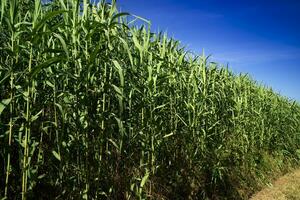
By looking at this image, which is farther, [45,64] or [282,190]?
[282,190]

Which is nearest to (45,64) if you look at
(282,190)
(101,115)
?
(101,115)

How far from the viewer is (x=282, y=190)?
21.4ft

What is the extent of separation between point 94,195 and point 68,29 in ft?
4.63

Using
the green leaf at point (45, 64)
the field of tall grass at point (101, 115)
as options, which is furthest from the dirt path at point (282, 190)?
the green leaf at point (45, 64)

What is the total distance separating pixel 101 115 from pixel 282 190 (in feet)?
16.1

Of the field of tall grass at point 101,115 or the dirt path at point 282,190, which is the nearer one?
the field of tall grass at point 101,115

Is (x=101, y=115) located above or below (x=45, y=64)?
below

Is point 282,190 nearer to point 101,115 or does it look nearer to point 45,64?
point 101,115

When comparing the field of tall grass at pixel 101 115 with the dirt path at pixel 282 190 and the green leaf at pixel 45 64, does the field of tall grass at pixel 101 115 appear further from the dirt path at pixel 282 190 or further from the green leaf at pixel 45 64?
the dirt path at pixel 282 190

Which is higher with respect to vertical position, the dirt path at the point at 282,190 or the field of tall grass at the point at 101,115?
the field of tall grass at the point at 101,115

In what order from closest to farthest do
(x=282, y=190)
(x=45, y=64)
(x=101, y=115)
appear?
(x=45, y=64), (x=101, y=115), (x=282, y=190)

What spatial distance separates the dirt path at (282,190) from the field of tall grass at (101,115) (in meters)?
0.36

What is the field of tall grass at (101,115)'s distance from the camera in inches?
96.6

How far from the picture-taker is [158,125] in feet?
12.8
